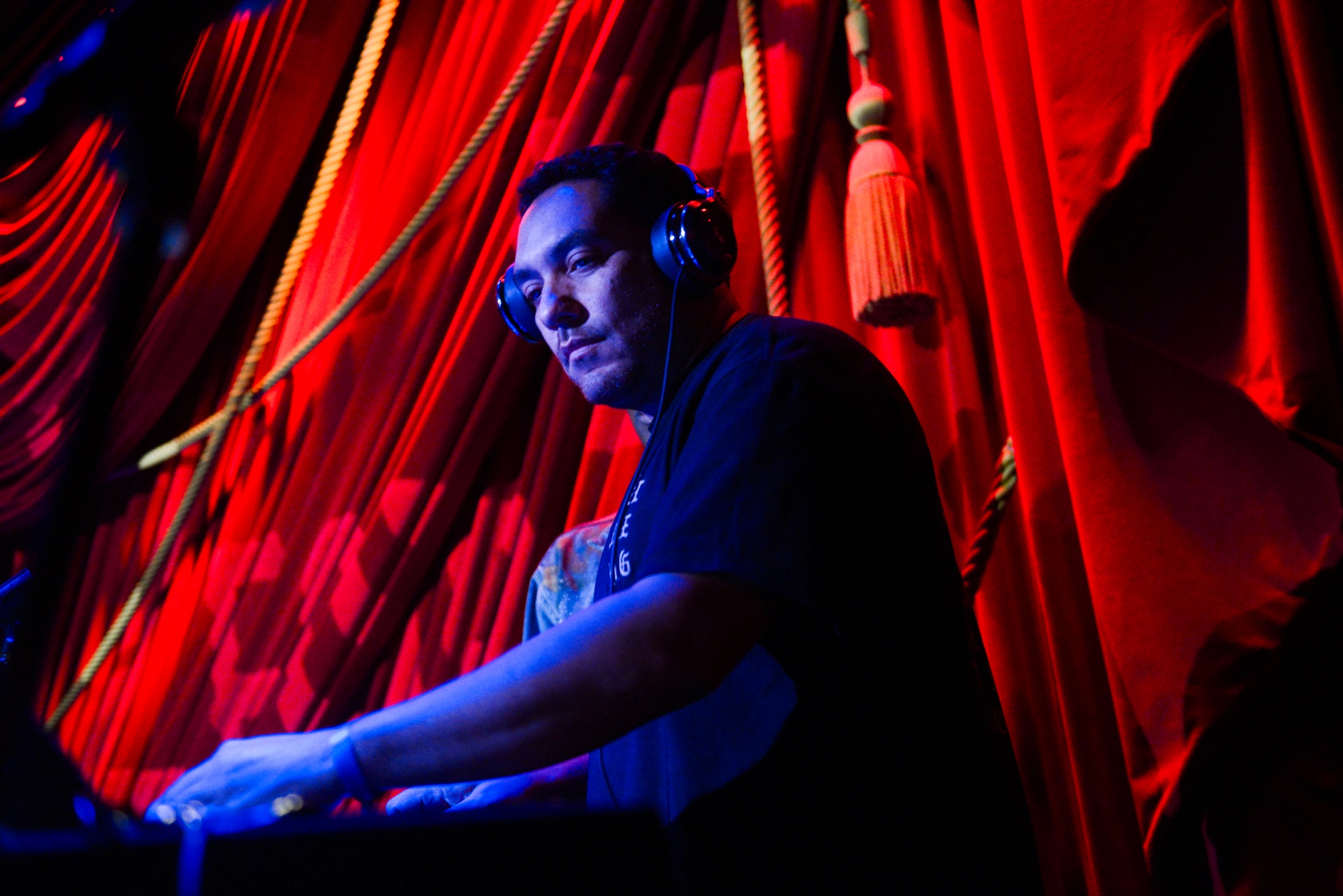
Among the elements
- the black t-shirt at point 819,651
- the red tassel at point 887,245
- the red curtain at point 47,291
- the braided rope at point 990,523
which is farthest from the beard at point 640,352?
the red curtain at point 47,291

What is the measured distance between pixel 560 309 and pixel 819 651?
0.52 m

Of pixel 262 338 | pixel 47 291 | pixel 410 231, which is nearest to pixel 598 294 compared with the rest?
pixel 410 231

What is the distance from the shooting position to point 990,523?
1.21 meters

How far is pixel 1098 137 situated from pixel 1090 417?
0.96 feet

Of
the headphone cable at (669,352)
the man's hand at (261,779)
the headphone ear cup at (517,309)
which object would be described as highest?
the headphone ear cup at (517,309)

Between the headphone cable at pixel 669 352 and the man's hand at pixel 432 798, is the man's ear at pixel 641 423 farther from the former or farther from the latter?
the man's hand at pixel 432 798

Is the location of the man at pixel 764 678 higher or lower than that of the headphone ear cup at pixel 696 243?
lower

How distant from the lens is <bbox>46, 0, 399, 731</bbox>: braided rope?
173 centimetres

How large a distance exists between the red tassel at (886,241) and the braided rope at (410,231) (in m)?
0.64

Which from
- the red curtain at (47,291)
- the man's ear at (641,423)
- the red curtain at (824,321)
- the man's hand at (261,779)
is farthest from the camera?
the red curtain at (47,291)

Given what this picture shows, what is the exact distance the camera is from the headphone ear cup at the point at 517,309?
121 centimetres

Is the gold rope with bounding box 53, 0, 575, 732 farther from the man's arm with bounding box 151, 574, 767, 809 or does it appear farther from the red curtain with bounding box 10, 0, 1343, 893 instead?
the man's arm with bounding box 151, 574, 767, 809

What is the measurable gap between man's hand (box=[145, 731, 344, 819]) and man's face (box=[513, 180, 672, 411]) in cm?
52

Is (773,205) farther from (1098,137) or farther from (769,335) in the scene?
(769,335)
